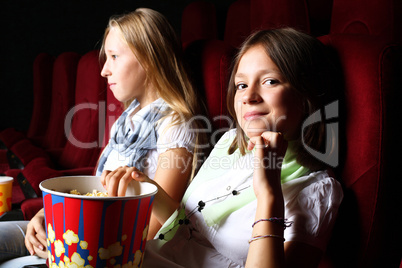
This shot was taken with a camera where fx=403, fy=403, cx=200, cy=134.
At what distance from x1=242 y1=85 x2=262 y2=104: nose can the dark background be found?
2319 millimetres

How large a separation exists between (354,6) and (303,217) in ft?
2.10

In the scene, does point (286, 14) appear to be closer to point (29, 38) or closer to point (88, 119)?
point (88, 119)

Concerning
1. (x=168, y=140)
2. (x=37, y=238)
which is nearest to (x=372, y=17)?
(x=168, y=140)

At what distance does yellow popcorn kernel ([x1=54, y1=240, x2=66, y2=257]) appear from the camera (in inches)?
21.5

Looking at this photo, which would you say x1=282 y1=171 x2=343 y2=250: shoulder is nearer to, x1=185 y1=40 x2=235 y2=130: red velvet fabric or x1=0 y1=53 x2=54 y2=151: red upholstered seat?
x1=185 y1=40 x2=235 y2=130: red velvet fabric

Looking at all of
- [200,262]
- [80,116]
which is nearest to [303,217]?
[200,262]

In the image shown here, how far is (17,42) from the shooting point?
3062 mm

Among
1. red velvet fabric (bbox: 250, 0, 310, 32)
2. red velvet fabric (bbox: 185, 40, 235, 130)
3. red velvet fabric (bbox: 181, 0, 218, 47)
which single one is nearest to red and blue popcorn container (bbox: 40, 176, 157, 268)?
red velvet fabric (bbox: 185, 40, 235, 130)

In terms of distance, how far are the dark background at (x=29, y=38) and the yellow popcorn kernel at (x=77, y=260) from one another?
2.50 meters

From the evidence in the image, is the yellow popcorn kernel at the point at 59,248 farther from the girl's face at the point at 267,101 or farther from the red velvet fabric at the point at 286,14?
the red velvet fabric at the point at 286,14

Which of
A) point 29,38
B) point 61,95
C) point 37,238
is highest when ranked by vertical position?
point 29,38

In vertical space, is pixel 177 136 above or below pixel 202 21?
below

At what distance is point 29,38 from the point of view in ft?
10.0

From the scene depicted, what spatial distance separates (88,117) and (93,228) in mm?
1375
